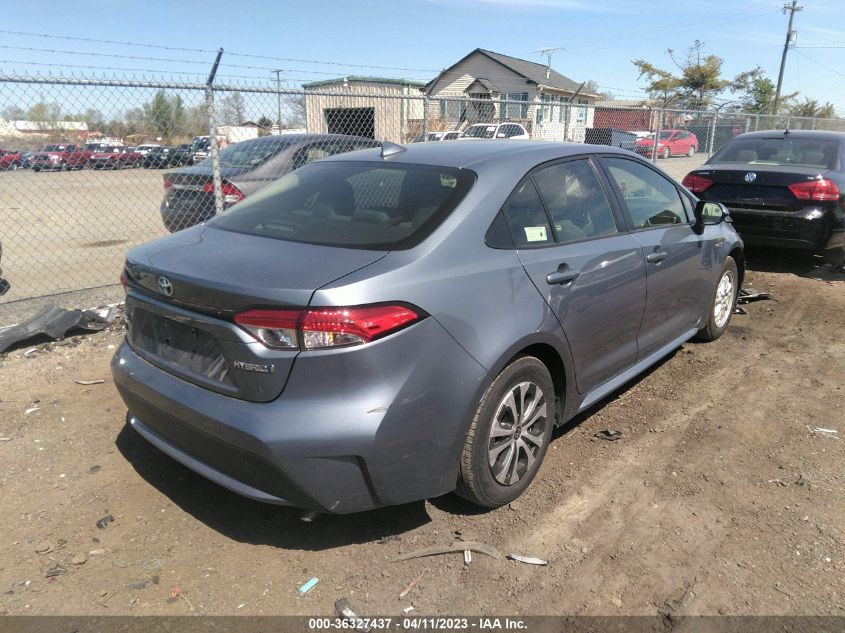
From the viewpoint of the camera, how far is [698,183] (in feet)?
24.7

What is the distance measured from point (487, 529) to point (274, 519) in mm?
1000

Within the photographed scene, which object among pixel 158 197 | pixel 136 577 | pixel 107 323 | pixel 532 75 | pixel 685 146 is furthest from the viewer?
pixel 532 75

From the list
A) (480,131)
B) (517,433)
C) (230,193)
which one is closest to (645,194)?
(517,433)

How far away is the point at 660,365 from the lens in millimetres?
4816

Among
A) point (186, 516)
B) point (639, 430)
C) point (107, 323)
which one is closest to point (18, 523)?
point (186, 516)

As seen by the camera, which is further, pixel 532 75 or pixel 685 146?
pixel 532 75

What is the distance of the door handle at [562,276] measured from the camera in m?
2.96

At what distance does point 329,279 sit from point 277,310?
0.72ft

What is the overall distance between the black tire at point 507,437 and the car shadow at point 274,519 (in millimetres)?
354

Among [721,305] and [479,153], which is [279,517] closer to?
[479,153]

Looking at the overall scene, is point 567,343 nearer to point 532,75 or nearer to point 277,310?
point 277,310

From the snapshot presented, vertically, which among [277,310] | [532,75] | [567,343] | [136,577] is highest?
[532,75]

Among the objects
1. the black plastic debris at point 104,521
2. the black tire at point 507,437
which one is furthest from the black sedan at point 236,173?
the black tire at point 507,437

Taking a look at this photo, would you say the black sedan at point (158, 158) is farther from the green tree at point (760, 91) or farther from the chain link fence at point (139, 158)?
the green tree at point (760, 91)
